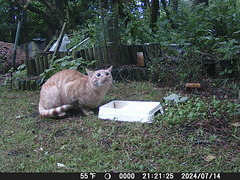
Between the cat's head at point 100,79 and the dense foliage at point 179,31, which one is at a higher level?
the dense foliage at point 179,31

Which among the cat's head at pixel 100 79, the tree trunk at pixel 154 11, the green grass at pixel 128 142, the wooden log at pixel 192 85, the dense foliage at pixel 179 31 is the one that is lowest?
the green grass at pixel 128 142

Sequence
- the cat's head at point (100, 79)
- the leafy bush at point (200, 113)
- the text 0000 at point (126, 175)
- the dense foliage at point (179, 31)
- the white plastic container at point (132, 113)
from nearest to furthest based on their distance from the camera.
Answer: the text 0000 at point (126, 175) → the leafy bush at point (200, 113) → the white plastic container at point (132, 113) → the cat's head at point (100, 79) → the dense foliage at point (179, 31)

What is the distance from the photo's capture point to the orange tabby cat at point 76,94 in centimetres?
363

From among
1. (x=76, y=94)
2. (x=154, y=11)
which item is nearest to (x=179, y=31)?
(x=154, y=11)

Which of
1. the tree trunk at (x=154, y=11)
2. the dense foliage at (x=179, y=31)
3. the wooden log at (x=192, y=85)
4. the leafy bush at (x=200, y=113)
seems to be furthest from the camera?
the tree trunk at (x=154, y=11)

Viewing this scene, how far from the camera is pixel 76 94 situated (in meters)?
3.71

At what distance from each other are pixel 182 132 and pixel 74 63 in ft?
10.7

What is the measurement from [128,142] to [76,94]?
1.34 metres

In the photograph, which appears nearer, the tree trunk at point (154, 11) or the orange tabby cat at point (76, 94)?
the orange tabby cat at point (76, 94)

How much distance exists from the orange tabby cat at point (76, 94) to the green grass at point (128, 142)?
159 millimetres

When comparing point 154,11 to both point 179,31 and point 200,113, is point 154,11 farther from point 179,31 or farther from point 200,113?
point 200,113

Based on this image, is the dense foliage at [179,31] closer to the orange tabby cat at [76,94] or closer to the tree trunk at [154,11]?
the tree trunk at [154,11]

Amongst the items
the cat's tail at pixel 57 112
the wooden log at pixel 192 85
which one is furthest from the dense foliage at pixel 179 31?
the cat's tail at pixel 57 112

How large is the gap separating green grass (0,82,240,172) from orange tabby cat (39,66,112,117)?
0.52 ft
